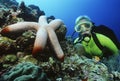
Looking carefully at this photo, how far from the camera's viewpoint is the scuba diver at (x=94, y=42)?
6.14 metres

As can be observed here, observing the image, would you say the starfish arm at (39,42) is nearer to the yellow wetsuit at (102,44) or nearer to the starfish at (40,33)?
the starfish at (40,33)

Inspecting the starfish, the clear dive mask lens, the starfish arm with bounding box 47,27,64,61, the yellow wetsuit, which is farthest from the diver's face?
the starfish arm with bounding box 47,27,64,61

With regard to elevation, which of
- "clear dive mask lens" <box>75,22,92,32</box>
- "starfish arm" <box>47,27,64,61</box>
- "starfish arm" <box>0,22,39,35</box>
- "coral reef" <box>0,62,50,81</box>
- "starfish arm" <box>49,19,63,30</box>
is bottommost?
"coral reef" <box>0,62,50,81</box>

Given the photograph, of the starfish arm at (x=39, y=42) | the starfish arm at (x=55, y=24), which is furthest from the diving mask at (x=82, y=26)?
the starfish arm at (x=39, y=42)

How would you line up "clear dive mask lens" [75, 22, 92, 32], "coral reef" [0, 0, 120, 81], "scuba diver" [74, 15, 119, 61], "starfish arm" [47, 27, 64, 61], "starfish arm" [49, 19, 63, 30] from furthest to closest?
"clear dive mask lens" [75, 22, 92, 32], "scuba diver" [74, 15, 119, 61], "starfish arm" [49, 19, 63, 30], "starfish arm" [47, 27, 64, 61], "coral reef" [0, 0, 120, 81]

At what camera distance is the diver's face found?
6230mm

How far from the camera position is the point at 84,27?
633 cm

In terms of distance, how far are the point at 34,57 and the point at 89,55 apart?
2409 mm

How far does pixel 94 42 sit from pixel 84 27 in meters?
0.56

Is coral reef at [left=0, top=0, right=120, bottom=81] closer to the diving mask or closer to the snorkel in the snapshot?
the snorkel

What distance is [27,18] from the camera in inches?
292

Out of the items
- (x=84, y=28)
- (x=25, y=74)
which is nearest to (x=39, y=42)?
(x=25, y=74)

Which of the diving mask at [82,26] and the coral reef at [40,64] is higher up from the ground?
the diving mask at [82,26]

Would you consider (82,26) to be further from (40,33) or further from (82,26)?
(40,33)
